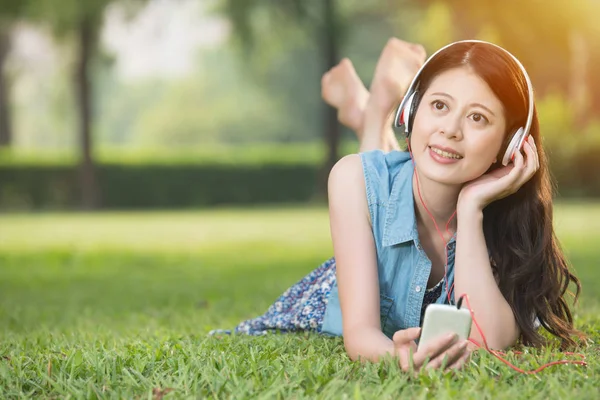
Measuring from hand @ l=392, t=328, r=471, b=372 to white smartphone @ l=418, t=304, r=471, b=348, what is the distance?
21 mm

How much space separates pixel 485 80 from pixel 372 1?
26.8 metres

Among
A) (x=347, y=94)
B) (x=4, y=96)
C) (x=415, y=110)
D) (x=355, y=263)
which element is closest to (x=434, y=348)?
(x=355, y=263)

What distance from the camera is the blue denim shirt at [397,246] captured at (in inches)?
110

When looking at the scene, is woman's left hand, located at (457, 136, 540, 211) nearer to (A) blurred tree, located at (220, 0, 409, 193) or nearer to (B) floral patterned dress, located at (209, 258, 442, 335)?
(B) floral patterned dress, located at (209, 258, 442, 335)

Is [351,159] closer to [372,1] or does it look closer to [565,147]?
Answer: [565,147]

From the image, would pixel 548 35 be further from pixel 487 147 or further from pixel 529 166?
pixel 487 147

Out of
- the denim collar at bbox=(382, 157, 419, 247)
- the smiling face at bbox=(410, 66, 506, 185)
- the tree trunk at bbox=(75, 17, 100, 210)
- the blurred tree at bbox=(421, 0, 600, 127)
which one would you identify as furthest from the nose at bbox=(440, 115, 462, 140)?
the blurred tree at bbox=(421, 0, 600, 127)

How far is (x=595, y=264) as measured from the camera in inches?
309

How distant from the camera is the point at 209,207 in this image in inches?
899

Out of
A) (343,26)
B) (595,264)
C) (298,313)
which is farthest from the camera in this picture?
(343,26)

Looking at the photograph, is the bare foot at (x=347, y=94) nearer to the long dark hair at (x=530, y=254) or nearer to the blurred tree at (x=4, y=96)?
the long dark hair at (x=530, y=254)

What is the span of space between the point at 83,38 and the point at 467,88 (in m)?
19.9

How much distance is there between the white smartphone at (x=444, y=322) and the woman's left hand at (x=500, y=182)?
1.75 feet

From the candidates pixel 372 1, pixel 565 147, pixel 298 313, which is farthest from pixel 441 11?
pixel 298 313
